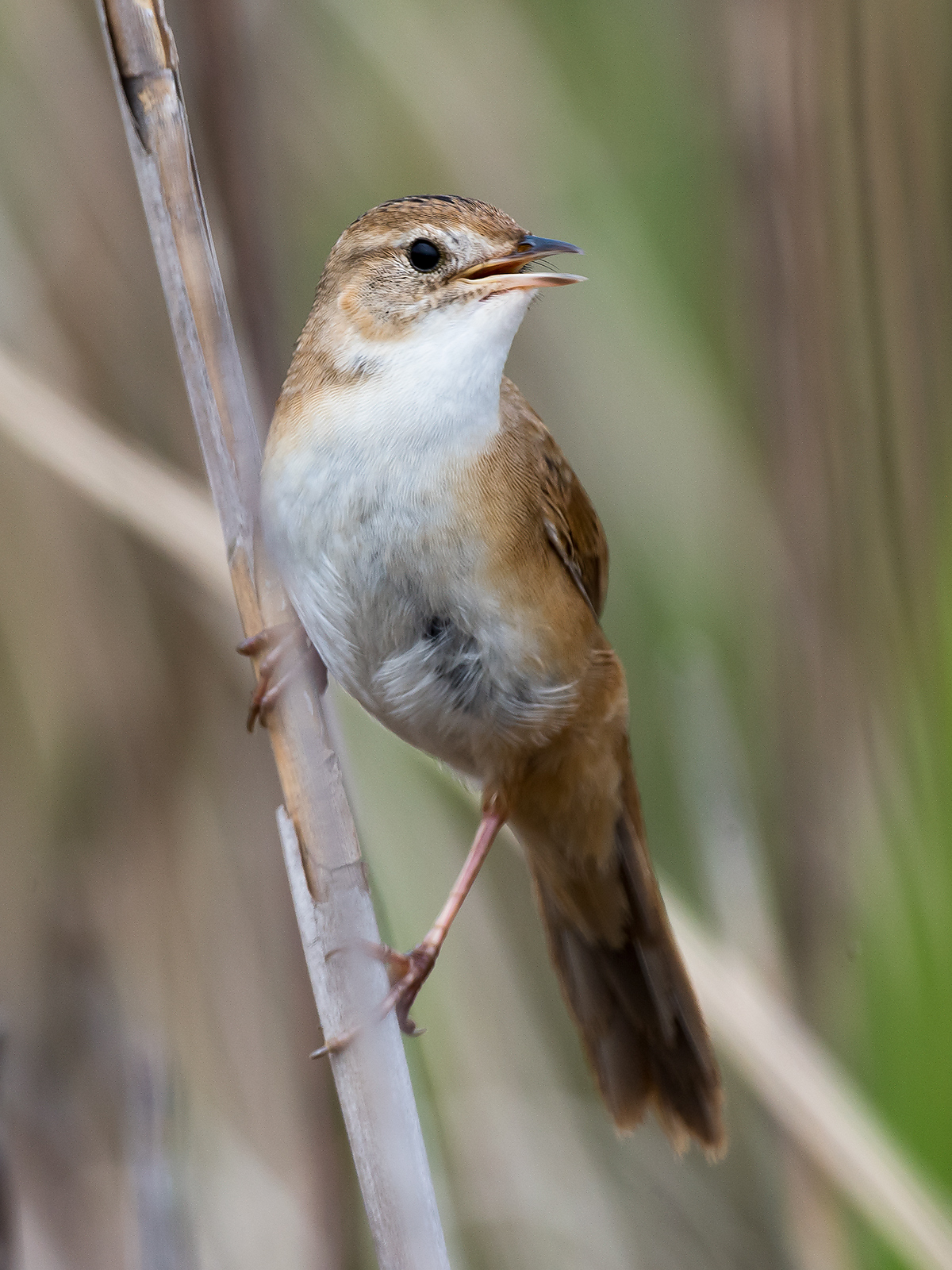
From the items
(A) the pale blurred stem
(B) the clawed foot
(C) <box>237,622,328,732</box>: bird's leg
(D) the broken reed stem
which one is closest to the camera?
(D) the broken reed stem

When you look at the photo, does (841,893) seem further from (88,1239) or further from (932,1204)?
(88,1239)

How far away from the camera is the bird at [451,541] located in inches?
79.6

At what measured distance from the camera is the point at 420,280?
6.87 ft

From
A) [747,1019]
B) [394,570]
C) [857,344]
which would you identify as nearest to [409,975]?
[747,1019]

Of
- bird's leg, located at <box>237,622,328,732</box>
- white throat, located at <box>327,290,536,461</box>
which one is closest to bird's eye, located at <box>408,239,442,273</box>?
white throat, located at <box>327,290,536,461</box>

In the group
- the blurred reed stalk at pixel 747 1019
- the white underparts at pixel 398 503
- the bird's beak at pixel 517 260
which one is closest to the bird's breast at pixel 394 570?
the white underparts at pixel 398 503

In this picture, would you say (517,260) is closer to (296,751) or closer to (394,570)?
(394,570)

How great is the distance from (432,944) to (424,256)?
1.18m

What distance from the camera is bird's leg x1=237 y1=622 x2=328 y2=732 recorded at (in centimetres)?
191

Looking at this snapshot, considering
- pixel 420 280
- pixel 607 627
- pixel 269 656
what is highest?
pixel 420 280

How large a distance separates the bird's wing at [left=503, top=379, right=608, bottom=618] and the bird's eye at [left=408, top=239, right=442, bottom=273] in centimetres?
28

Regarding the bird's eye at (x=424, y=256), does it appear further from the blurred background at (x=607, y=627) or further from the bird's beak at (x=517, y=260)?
the blurred background at (x=607, y=627)

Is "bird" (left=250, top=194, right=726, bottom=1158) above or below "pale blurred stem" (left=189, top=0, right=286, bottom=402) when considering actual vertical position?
below

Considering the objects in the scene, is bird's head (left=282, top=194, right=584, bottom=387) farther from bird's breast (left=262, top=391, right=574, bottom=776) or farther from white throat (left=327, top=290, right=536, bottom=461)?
bird's breast (left=262, top=391, right=574, bottom=776)
